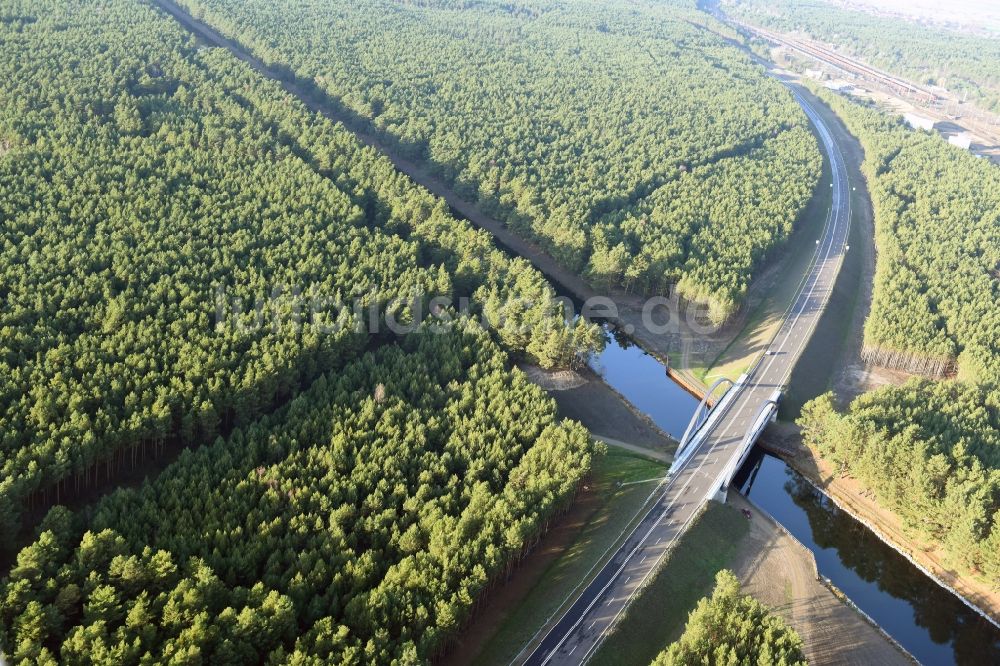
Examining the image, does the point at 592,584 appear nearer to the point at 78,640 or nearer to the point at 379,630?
the point at 379,630

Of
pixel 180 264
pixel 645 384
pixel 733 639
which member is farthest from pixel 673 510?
pixel 180 264

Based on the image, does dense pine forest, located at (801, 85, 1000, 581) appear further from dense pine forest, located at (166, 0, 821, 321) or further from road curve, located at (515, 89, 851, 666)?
dense pine forest, located at (166, 0, 821, 321)

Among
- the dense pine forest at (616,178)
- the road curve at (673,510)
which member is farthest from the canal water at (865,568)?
the dense pine forest at (616,178)

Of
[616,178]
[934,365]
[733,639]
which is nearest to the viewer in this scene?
[733,639]

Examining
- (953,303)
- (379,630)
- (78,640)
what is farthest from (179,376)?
(953,303)

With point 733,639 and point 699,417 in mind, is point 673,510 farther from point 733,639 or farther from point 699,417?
point 699,417

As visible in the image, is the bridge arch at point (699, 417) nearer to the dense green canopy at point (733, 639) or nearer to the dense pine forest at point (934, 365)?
the dense pine forest at point (934, 365)

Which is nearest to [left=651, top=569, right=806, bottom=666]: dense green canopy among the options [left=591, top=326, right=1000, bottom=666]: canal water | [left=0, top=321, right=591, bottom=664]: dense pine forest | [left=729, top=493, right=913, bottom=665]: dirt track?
[left=729, top=493, right=913, bottom=665]: dirt track
